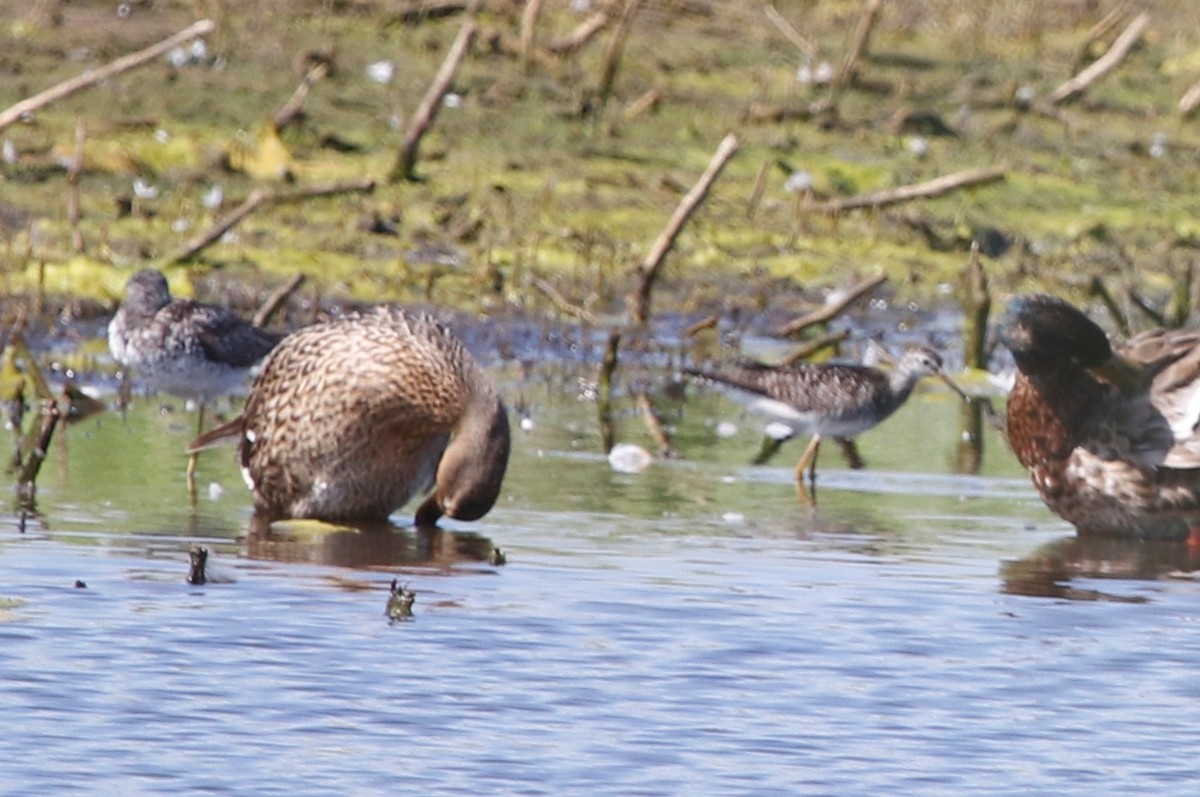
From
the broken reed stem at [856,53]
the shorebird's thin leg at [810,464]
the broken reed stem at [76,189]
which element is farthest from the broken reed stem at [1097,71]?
the shorebird's thin leg at [810,464]

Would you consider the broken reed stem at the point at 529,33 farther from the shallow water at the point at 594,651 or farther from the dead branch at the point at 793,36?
the shallow water at the point at 594,651

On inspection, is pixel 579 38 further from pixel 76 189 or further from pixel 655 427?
pixel 655 427

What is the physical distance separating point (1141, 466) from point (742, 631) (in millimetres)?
3094

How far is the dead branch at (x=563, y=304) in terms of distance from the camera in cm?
1535

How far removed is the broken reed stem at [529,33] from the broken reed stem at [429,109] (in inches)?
57.5

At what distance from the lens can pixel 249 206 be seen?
14195 mm

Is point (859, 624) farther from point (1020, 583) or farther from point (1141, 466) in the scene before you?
point (1141, 466)

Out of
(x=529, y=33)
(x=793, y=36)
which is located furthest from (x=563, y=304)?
(x=793, y=36)

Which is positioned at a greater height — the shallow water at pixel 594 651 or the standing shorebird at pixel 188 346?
the standing shorebird at pixel 188 346

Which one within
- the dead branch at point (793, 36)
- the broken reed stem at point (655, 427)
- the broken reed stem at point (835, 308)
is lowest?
the broken reed stem at point (655, 427)

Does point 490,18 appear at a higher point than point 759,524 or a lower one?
higher

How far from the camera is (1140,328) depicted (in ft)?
47.4

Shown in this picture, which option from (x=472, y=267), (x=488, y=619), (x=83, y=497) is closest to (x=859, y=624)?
(x=488, y=619)

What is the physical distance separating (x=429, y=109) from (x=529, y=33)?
4.61 meters
